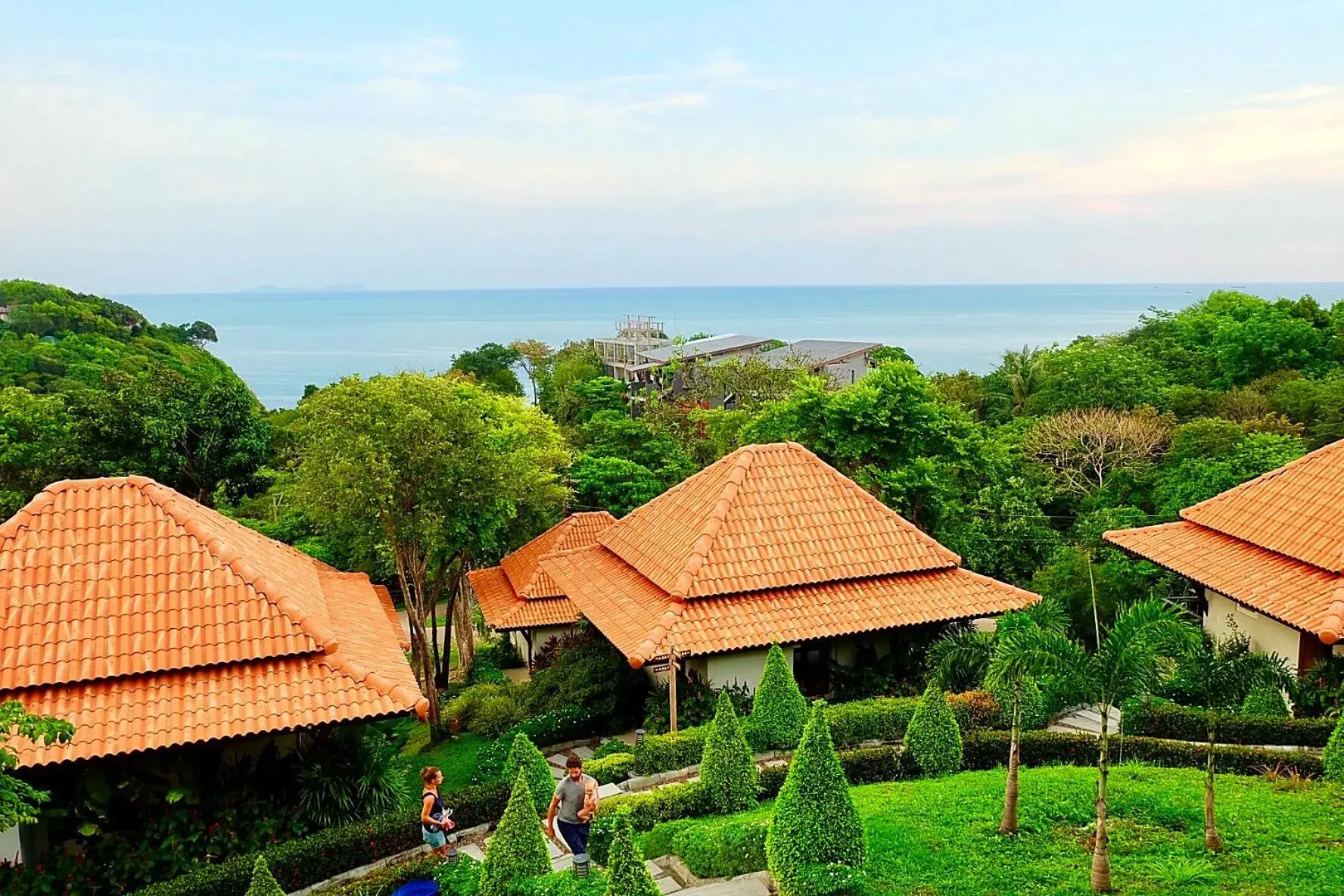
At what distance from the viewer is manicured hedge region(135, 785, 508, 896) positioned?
985 centimetres

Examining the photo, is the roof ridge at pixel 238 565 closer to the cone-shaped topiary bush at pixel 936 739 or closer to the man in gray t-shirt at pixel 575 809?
the man in gray t-shirt at pixel 575 809

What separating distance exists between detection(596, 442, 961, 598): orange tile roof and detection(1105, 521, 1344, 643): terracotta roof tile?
3.99 m

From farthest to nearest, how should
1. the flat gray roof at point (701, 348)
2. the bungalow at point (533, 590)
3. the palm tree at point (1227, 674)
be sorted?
the flat gray roof at point (701, 348), the bungalow at point (533, 590), the palm tree at point (1227, 674)

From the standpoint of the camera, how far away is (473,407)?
17.6 m

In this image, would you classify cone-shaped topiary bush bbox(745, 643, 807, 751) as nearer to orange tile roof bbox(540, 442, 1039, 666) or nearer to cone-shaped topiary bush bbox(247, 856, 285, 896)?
orange tile roof bbox(540, 442, 1039, 666)

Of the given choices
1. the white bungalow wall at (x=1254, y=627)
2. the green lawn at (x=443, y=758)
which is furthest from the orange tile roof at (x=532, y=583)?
the white bungalow wall at (x=1254, y=627)

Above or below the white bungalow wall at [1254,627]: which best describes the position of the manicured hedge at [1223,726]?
below

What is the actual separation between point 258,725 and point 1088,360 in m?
34.6

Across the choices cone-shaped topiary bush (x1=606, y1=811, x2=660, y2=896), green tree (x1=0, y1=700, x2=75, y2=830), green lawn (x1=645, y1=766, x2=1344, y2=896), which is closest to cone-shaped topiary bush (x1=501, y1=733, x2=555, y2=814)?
green lawn (x1=645, y1=766, x2=1344, y2=896)

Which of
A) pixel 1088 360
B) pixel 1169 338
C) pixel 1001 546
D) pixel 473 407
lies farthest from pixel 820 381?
pixel 1169 338

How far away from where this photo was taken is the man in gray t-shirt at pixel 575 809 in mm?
9352

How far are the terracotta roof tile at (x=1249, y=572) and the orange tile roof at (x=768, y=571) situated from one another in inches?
111

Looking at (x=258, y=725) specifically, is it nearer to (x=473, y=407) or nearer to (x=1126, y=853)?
(x=473, y=407)

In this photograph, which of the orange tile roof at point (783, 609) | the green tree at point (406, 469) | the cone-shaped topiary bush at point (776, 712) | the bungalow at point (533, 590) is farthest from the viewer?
the bungalow at point (533, 590)
